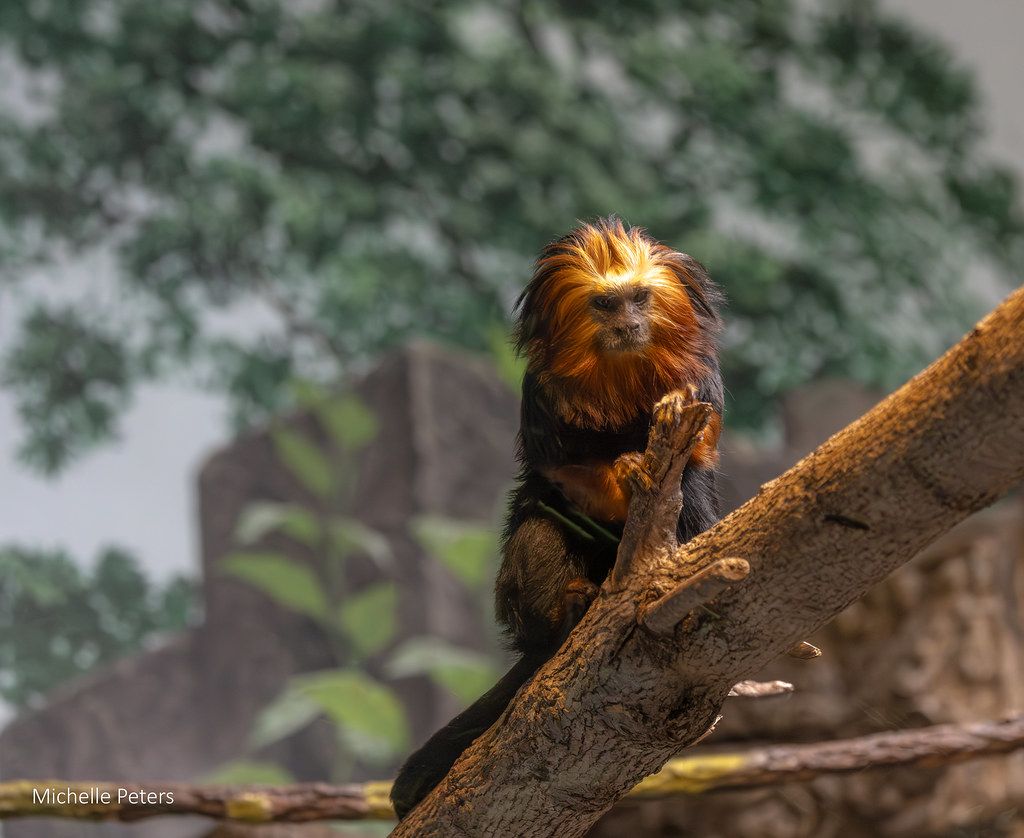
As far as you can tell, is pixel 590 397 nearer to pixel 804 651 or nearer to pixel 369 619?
pixel 804 651

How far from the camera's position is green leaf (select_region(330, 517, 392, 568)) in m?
5.11

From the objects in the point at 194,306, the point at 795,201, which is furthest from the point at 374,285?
the point at 795,201

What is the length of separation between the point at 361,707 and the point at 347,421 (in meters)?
1.39

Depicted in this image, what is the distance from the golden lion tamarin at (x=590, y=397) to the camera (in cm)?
138

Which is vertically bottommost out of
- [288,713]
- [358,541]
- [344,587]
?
[288,713]

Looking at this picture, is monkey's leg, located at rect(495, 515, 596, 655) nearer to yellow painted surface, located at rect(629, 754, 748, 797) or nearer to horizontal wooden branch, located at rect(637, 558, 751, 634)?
horizontal wooden branch, located at rect(637, 558, 751, 634)

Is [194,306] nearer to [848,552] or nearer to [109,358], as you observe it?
[109,358]

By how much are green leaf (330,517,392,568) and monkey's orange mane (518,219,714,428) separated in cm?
375

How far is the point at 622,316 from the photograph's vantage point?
1.36 meters

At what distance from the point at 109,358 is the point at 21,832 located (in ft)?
7.26

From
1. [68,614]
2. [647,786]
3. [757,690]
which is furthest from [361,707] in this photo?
[757,690]

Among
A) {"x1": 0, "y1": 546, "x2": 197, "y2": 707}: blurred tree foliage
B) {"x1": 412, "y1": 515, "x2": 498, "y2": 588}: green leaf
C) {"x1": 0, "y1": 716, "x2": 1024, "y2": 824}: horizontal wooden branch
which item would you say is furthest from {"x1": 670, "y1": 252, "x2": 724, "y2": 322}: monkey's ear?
{"x1": 0, "y1": 546, "x2": 197, "y2": 707}: blurred tree foliage

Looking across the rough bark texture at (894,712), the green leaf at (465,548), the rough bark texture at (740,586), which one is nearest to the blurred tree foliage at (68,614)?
the green leaf at (465,548)

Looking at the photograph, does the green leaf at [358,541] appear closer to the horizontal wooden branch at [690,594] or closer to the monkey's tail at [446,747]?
the monkey's tail at [446,747]
